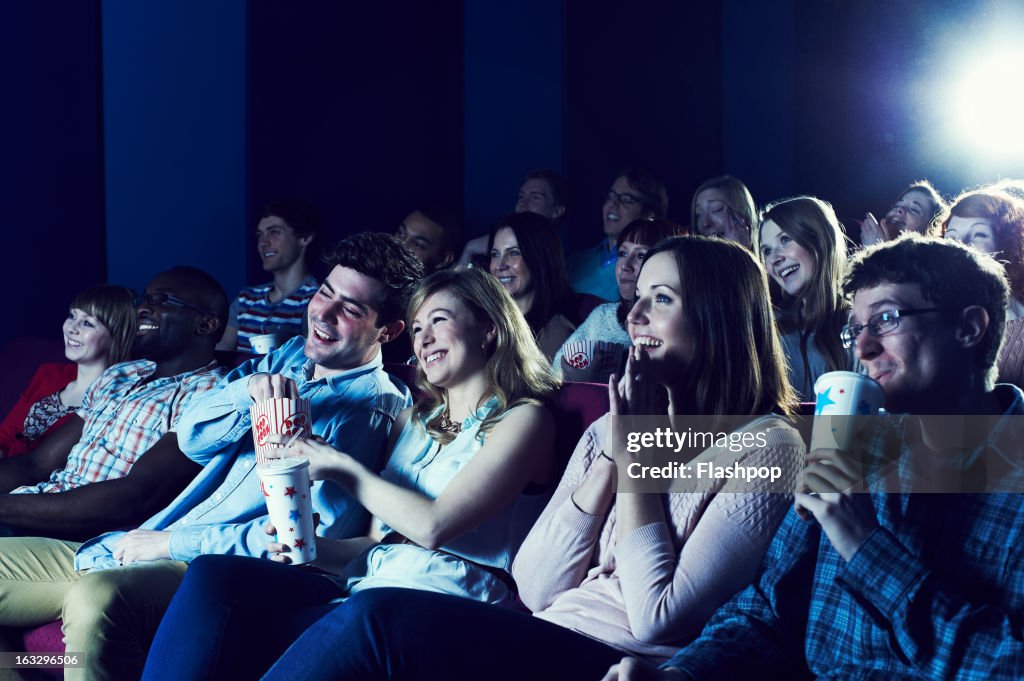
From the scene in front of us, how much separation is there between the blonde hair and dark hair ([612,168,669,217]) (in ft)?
7.17

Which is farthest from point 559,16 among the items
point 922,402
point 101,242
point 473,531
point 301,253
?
point 922,402

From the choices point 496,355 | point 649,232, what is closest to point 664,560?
point 496,355

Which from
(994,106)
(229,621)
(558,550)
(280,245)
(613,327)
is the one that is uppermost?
(994,106)

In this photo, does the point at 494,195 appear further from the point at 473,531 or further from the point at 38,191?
the point at 473,531

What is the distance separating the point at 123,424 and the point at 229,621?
1201 millimetres

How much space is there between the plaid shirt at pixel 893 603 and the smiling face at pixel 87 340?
7.70 ft

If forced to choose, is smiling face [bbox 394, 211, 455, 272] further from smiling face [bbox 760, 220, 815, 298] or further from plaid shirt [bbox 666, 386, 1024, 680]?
plaid shirt [bbox 666, 386, 1024, 680]

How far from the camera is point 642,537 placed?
151cm

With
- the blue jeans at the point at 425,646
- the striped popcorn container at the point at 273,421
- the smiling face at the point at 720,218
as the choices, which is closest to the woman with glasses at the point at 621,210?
the smiling face at the point at 720,218

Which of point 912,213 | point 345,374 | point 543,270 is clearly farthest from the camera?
point 912,213

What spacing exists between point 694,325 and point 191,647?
91cm

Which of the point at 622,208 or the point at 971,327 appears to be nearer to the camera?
the point at 971,327

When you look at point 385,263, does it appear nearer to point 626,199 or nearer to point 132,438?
point 132,438

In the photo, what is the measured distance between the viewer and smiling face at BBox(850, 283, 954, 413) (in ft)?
4.51
